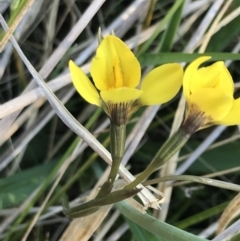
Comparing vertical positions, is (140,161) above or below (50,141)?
below

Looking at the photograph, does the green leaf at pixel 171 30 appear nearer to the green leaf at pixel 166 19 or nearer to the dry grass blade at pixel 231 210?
the green leaf at pixel 166 19

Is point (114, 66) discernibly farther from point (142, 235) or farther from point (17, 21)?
point (142, 235)

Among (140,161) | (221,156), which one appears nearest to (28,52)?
(140,161)

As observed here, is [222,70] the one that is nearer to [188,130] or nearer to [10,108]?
[188,130]

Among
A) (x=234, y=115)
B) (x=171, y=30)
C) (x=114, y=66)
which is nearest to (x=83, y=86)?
(x=114, y=66)

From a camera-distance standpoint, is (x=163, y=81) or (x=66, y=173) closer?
(x=163, y=81)

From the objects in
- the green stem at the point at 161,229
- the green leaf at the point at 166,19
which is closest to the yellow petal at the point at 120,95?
the green stem at the point at 161,229

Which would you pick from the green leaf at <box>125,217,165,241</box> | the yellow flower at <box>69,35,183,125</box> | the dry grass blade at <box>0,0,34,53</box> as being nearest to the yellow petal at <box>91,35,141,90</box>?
the yellow flower at <box>69,35,183,125</box>

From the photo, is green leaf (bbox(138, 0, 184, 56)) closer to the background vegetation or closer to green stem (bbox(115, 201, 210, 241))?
the background vegetation
